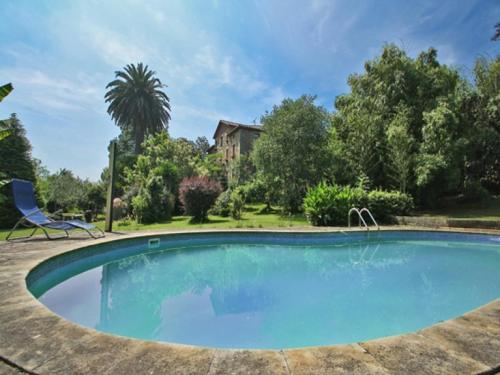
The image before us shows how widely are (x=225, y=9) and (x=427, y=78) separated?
49.3ft

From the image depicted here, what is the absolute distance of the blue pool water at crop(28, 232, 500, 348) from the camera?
355 centimetres

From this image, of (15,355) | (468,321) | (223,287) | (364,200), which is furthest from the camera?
(364,200)

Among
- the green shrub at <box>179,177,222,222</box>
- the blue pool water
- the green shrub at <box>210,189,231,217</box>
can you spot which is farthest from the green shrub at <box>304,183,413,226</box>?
the green shrub at <box>210,189,231,217</box>

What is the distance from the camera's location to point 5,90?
512 cm

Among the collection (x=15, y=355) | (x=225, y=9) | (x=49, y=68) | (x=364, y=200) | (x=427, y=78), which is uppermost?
(x=427, y=78)

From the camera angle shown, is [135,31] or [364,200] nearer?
[135,31]

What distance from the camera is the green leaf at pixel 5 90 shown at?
5082mm

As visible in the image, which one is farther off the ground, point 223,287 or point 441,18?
point 441,18

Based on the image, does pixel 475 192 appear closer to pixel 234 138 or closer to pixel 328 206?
pixel 328 206

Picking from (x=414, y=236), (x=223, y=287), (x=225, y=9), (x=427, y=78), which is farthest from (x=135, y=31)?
(x=427, y=78)

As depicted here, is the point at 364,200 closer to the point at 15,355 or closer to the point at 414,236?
the point at 414,236

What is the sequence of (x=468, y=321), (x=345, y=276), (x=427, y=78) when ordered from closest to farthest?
(x=468, y=321) → (x=345, y=276) → (x=427, y=78)

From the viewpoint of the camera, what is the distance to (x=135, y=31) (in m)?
10.2

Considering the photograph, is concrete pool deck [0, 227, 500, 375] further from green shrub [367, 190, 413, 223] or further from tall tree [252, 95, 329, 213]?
tall tree [252, 95, 329, 213]
